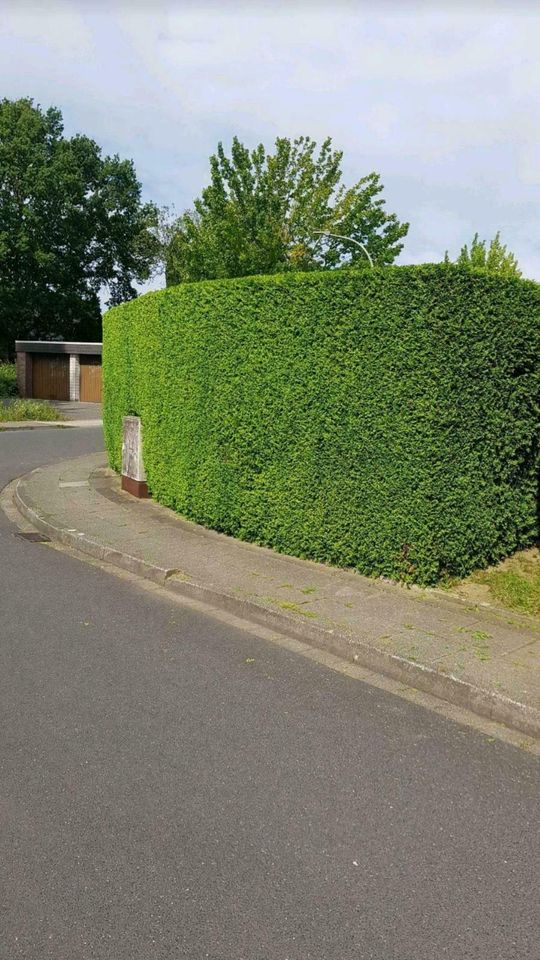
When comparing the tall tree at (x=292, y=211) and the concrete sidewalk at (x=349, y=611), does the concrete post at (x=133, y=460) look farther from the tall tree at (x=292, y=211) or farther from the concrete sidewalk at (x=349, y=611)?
the tall tree at (x=292, y=211)

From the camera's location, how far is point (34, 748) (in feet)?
12.2

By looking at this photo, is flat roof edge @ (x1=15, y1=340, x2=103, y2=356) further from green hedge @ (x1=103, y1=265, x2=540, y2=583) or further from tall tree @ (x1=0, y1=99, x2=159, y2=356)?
green hedge @ (x1=103, y1=265, x2=540, y2=583)

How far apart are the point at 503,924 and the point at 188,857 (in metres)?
1.20

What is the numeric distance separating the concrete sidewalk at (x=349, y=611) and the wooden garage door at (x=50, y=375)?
32854 millimetres

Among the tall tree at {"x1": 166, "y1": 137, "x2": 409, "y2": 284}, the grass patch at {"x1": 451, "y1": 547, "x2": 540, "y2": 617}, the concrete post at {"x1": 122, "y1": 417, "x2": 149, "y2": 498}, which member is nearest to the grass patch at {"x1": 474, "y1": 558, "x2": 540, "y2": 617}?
the grass patch at {"x1": 451, "y1": 547, "x2": 540, "y2": 617}

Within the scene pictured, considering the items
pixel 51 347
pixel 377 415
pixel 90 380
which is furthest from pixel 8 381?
pixel 377 415

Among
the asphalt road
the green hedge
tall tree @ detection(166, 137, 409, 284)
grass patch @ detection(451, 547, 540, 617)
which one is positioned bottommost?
the asphalt road

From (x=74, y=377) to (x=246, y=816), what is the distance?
130 feet

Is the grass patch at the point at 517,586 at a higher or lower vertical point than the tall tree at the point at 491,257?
lower

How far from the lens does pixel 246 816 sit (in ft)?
10.5

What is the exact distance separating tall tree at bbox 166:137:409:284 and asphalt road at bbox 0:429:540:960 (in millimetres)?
24079

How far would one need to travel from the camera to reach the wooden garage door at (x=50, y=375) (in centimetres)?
4056

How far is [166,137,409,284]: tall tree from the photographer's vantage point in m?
27.2

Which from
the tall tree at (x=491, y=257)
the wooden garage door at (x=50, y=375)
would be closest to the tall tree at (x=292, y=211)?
the tall tree at (x=491, y=257)
